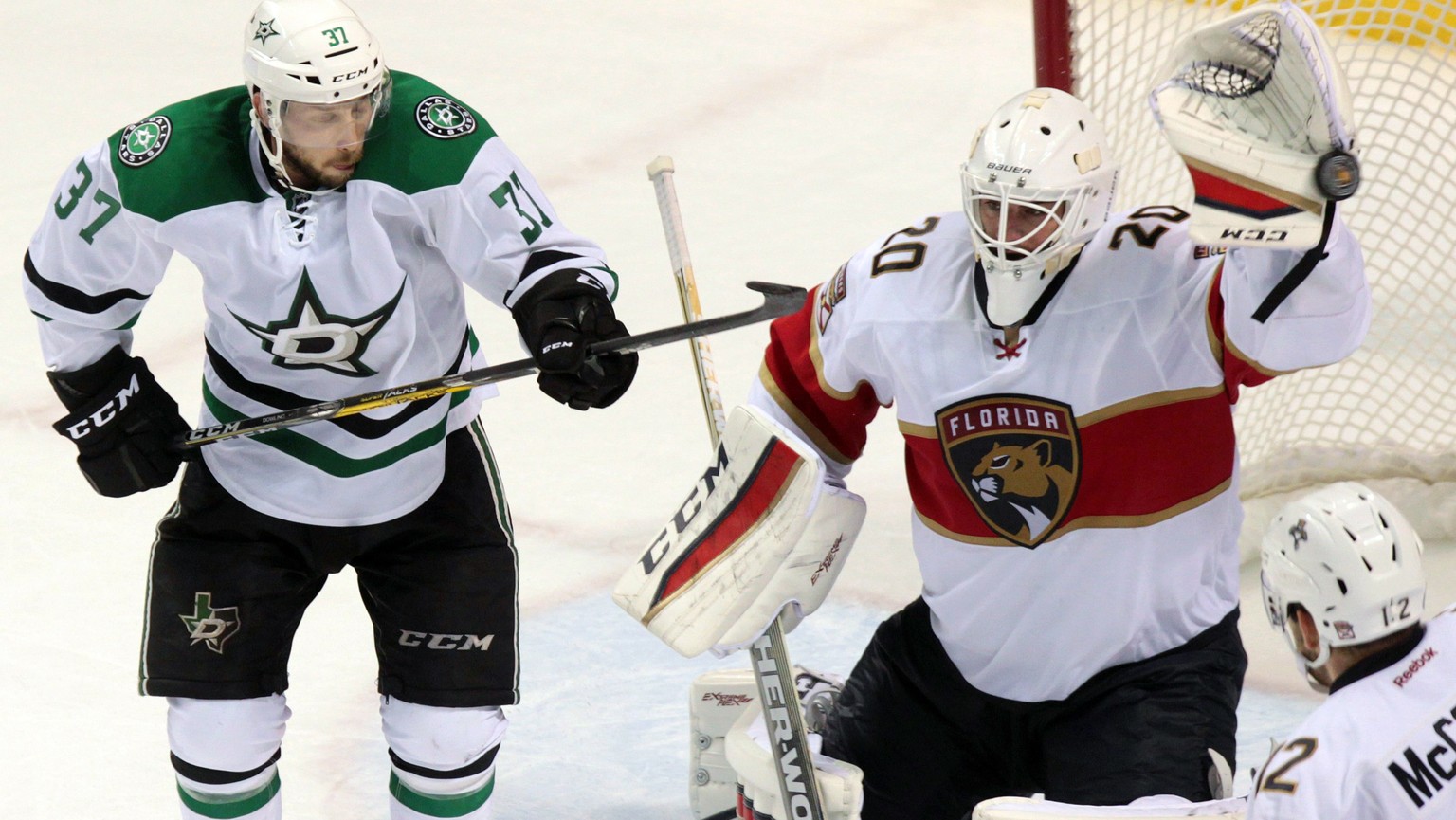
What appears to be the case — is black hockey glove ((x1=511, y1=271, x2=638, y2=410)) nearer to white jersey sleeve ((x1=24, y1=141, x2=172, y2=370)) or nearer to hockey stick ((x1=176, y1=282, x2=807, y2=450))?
hockey stick ((x1=176, y1=282, x2=807, y2=450))

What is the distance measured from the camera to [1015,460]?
98.4 inches

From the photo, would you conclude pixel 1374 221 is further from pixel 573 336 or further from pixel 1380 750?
pixel 1380 750

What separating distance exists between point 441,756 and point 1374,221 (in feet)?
7.68

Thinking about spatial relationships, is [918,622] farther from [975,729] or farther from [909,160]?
[909,160]

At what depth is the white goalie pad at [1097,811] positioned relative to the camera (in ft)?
7.36

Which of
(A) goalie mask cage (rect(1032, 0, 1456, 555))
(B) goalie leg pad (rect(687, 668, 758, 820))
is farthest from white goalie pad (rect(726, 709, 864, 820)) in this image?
(A) goalie mask cage (rect(1032, 0, 1456, 555))

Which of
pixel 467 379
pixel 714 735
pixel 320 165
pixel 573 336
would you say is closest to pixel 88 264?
pixel 320 165

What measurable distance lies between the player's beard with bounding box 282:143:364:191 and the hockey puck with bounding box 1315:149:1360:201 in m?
1.28

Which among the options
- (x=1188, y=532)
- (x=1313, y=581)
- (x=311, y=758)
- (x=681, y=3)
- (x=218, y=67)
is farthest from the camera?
(x=681, y=3)

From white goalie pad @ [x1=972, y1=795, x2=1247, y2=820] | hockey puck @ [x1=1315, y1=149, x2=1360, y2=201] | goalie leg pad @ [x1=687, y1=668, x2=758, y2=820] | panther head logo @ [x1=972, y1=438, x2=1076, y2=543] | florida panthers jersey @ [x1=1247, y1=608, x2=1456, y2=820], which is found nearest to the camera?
florida panthers jersey @ [x1=1247, y1=608, x2=1456, y2=820]

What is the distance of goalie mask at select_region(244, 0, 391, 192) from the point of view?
2523 millimetres

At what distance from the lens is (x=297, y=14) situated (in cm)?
257

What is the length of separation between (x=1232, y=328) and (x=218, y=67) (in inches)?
210

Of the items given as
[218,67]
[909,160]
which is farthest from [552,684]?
[218,67]
